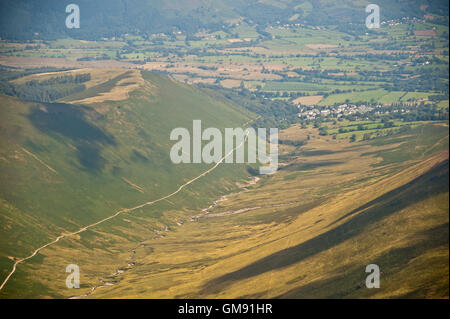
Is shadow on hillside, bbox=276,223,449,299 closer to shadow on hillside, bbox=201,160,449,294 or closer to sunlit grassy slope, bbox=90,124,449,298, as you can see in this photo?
sunlit grassy slope, bbox=90,124,449,298

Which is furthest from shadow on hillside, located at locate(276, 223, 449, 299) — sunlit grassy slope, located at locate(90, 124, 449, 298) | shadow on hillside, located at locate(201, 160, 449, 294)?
shadow on hillside, located at locate(201, 160, 449, 294)

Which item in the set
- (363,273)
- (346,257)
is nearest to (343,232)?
(346,257)

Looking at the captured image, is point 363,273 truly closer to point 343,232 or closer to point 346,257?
point 346,257

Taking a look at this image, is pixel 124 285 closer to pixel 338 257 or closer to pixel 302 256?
pixel 302 256

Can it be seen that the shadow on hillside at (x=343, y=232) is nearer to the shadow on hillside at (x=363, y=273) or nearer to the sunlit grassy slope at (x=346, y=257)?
the sunlit grassy slope at (x=346, y=257)

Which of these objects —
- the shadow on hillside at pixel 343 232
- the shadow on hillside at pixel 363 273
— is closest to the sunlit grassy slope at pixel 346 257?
the shadow on hillside at pixel 363 273

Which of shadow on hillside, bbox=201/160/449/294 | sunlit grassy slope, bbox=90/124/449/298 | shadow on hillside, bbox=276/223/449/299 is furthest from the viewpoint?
shadow on hillside, bbox=201/160/449/294

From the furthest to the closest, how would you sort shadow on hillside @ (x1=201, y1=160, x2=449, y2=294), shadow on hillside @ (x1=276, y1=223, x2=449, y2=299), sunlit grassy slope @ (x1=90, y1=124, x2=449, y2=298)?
shadow on hillside @ (x1=201, y1=160, x2=449, y2=294) → shadow on hillside @ (x1=276, y1=223, x2=449, y2=299) → sunlit grassy slope @ (x1=90, y1=124, x2=449, y2=298)
